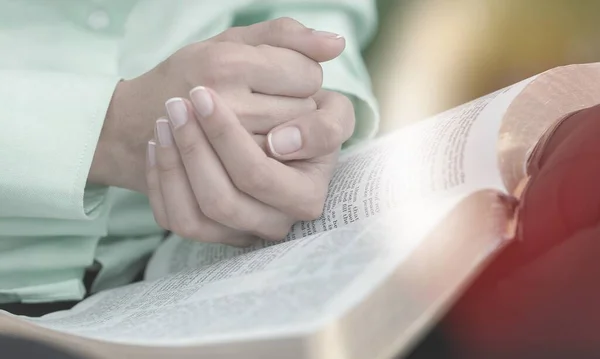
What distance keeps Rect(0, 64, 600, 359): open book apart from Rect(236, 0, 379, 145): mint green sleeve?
0.41 ft

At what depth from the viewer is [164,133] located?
13.2 inches

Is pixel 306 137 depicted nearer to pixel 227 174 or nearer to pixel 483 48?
pixel 227 174

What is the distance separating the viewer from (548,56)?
61 centimetres

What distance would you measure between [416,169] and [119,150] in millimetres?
190

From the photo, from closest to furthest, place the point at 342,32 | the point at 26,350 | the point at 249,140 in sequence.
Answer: the point at 26,350 → the point at 249,140 → the point at 342,32

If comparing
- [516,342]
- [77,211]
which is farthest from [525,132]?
[77,211]

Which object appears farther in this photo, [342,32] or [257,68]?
[342,32]

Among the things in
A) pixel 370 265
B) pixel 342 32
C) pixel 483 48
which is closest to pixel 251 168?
pixel 370 265

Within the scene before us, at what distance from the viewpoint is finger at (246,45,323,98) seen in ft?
1.18

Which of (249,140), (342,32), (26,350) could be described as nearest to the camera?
(26,350)

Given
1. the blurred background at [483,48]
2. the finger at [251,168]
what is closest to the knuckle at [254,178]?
the finger at [251,168]

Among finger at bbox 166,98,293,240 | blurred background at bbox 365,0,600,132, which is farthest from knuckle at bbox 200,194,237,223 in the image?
blurred background at bbox 365,0,600,132

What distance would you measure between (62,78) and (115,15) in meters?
0.10

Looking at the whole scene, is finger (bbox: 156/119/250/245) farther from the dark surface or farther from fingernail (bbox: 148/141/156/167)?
the dark surface
